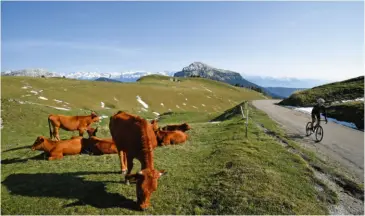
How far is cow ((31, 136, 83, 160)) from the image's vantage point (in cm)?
1741

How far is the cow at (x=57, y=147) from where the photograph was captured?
17406mm

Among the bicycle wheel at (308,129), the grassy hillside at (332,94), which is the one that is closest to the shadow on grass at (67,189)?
the bicycle wheel at (308,129)

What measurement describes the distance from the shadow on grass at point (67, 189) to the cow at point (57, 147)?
2.90 m

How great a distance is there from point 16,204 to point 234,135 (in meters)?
16.0

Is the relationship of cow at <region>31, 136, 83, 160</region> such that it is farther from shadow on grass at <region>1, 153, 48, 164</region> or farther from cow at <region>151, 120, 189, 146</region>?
cow at <region>151, 120, 189, 146</region>

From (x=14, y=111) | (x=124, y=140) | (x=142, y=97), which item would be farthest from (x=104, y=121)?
(x=142, y=97)

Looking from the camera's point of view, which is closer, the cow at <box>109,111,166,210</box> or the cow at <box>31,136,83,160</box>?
the cow at <box>109,111,166,210</box>

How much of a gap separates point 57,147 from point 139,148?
8.35 m

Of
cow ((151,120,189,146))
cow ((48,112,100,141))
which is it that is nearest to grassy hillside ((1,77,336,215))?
cow ((151,120,189,146))

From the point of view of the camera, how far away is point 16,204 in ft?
37.2

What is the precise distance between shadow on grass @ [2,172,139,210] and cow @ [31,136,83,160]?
290 cm

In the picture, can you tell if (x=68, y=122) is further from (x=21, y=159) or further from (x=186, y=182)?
(x=186, y=182)

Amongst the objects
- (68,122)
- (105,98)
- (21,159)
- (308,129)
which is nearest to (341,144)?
(308,129)

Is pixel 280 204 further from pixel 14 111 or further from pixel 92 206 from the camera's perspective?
pixel 14 111
